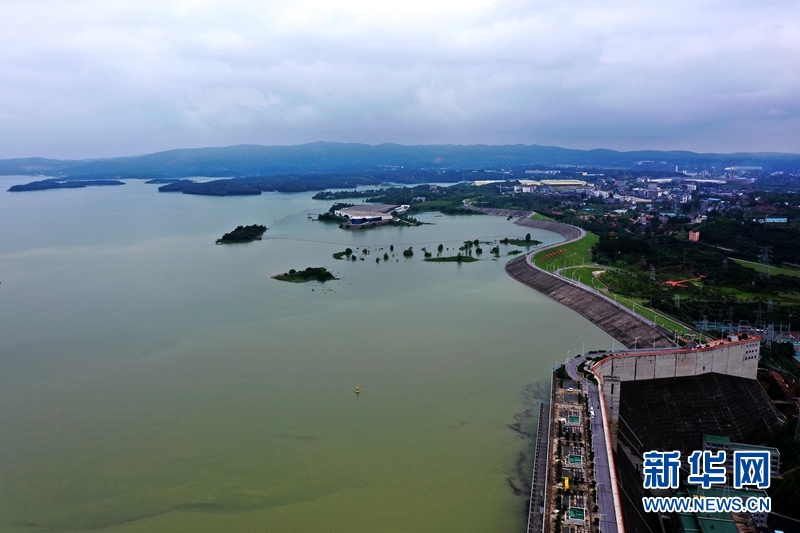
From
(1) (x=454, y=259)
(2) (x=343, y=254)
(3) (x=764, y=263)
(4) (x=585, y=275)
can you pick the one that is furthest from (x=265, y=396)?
(3) (x=764, y=263)

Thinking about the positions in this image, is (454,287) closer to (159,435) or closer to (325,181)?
(159,435)

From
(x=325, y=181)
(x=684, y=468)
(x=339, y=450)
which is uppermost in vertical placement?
(x=325, y=181)

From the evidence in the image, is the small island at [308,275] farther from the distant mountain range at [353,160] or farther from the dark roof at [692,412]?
the distant mountain range at [353,160]

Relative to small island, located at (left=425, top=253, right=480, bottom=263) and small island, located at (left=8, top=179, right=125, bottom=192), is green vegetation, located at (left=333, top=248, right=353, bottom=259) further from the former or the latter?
small island, located at (left=8, top=179, right=125, bottom=192)

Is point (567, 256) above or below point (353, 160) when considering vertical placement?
below

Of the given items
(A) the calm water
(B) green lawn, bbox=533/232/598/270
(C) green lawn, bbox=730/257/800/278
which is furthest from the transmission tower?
(A) the calm water

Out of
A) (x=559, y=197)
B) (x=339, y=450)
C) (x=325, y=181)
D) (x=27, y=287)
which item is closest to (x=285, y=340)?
(x=339, y=450)

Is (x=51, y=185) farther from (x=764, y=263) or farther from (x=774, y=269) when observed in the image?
(x=774, y=269)
